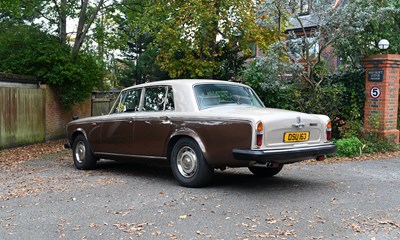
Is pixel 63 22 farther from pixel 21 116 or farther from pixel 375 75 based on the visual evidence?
pixel 375 75

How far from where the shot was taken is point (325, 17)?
36.7 ft

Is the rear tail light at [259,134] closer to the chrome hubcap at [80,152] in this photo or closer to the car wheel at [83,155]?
the car wheel at [83,155]

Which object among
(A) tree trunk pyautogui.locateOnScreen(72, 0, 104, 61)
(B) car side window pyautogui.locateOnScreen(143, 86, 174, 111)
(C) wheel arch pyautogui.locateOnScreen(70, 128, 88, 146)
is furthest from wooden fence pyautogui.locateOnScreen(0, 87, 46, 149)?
(B) car side window pyautogui.locateOnScreen(143, 86, 174, 111)

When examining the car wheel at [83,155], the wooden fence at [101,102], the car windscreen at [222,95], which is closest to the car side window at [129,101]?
the car wheel at [83,155]

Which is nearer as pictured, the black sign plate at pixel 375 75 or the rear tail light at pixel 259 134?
the rear tail light at pixel 259 134

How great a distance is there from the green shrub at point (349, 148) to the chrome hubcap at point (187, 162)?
15.4 feet

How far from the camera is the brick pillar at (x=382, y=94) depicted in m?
11.0

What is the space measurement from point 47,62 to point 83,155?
7313 mm

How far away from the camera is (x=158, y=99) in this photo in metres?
7.46

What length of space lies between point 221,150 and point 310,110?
600cm

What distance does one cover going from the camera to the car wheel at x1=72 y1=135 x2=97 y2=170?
8719 mm

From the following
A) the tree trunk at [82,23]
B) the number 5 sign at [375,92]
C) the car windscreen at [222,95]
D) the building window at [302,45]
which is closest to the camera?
the car windscreen at [222,95]

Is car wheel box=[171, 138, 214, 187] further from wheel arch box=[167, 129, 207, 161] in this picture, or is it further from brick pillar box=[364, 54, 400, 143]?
brick pillar box=[364, 54, 400, 143]

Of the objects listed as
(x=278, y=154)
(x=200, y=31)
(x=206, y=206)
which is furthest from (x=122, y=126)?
(x=200, y=31)
